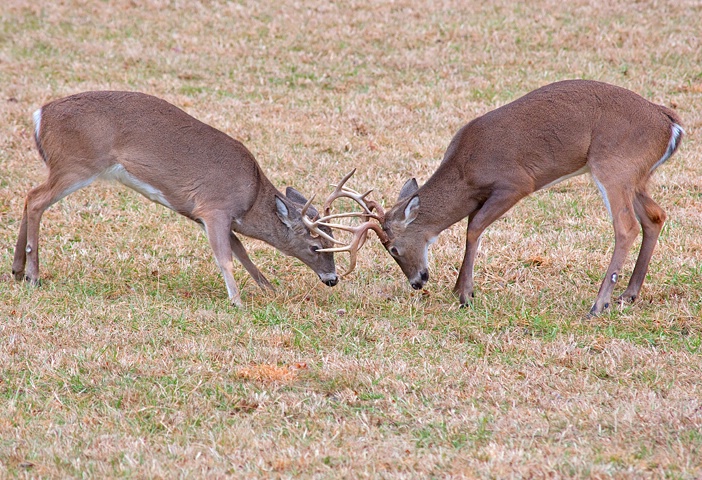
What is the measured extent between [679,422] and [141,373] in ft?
9.81

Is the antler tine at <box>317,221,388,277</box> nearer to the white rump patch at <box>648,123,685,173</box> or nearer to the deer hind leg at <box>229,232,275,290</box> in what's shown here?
the deer hind leg at <box>229,232,275,290</box>

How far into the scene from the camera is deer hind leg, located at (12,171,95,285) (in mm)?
7773

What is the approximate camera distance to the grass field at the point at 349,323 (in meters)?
4.78

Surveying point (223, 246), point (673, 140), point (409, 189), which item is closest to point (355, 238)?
point (409, 189)

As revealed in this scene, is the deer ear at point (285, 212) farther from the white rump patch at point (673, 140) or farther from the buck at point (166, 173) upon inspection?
the white rump patch at point (673, 140)

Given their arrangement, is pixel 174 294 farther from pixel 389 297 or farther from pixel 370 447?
pixel 370 447

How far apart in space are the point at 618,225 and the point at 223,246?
3.02m

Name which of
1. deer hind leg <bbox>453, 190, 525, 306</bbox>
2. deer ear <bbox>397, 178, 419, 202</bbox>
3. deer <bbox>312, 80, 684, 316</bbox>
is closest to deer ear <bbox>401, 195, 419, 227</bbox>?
deer <bbox>312, 80, 684, 316</bbox>

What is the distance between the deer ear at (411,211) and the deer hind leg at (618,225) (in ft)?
4.72

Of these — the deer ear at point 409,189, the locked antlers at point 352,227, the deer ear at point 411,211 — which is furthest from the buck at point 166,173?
the deer ear at point 409,189

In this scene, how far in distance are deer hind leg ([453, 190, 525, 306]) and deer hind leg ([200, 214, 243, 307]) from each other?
1728 mm

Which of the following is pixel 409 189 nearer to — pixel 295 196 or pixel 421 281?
pixel 421 281

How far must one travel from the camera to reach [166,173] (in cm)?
790

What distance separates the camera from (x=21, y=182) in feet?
34.3
